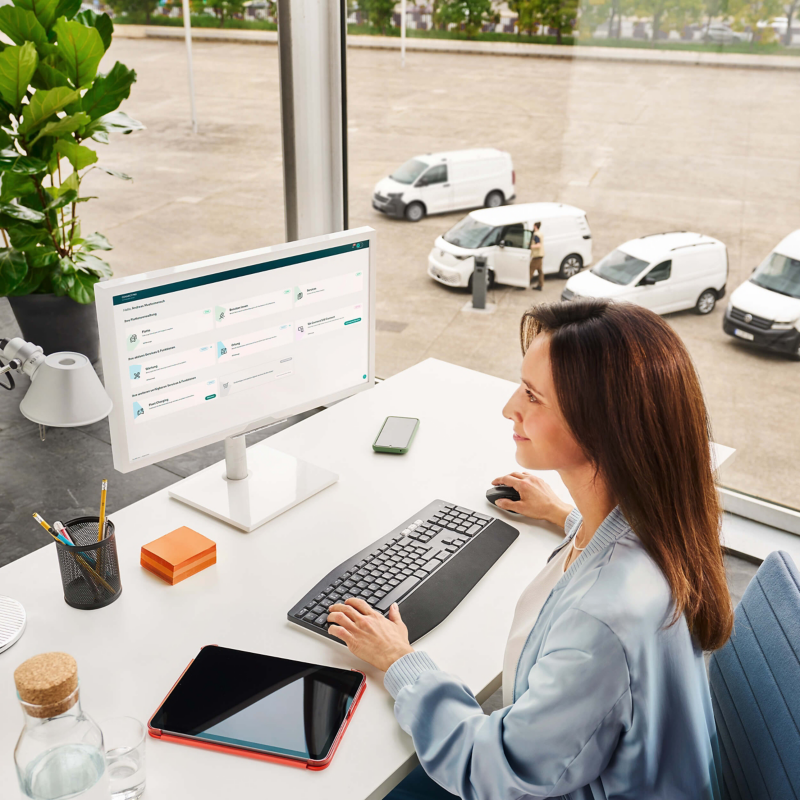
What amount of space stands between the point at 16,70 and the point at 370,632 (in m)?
2.66

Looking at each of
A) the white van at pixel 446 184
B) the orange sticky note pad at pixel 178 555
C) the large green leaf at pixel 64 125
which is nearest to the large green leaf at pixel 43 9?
the large green leaf at pixel 64 125

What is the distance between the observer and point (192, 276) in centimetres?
142

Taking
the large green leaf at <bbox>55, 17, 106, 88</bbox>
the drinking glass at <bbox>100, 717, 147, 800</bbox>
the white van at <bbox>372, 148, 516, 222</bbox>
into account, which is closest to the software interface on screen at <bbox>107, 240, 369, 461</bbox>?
the drinking glass at <bbox>100, 717, 147, 800</bbox>

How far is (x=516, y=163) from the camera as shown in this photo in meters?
2.84

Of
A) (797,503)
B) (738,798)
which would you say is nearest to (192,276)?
(738,798)

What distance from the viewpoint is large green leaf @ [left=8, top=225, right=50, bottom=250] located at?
128 inches

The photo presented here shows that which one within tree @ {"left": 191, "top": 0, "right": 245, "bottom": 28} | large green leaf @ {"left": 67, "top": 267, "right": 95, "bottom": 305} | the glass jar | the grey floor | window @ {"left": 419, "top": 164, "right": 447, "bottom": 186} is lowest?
the grey floor

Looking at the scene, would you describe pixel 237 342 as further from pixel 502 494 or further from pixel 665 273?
pixel 665 273

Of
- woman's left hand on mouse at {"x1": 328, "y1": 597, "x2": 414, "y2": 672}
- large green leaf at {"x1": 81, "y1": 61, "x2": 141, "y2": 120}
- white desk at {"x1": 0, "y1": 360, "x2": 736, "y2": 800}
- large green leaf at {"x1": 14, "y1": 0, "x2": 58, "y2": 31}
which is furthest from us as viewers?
large green leaf at {"x1": 81, "y1": 61, "x2": 141, "y2": 120}

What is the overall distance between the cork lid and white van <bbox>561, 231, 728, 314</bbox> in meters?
1.96

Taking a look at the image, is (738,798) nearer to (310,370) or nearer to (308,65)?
(310,370)

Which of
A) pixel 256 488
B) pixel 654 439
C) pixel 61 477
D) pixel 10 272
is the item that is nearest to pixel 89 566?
pixel 256 488

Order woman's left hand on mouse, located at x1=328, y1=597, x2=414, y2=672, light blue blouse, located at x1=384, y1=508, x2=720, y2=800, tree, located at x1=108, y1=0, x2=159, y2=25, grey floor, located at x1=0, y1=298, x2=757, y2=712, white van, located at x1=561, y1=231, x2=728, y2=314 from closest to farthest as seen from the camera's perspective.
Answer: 1. light blue blouse, located at x1=384, y1=508, x2=720, y2=800
2. woman's left hand on mouse, located at x1=328, y1=597, x2=414, y2=672
3. white van, located at x1=561, y1=231, x2=728, y2=314
4. grey floor, located at x1=0, y1=298, x2=757, y2=712
5. tree, located at x1=108, y1=0, x2=159, y2=25

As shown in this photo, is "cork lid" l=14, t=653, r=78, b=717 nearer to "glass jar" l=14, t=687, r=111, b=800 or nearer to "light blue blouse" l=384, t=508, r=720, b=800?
"glass jar" l=14, t=687, r=111, b=800
